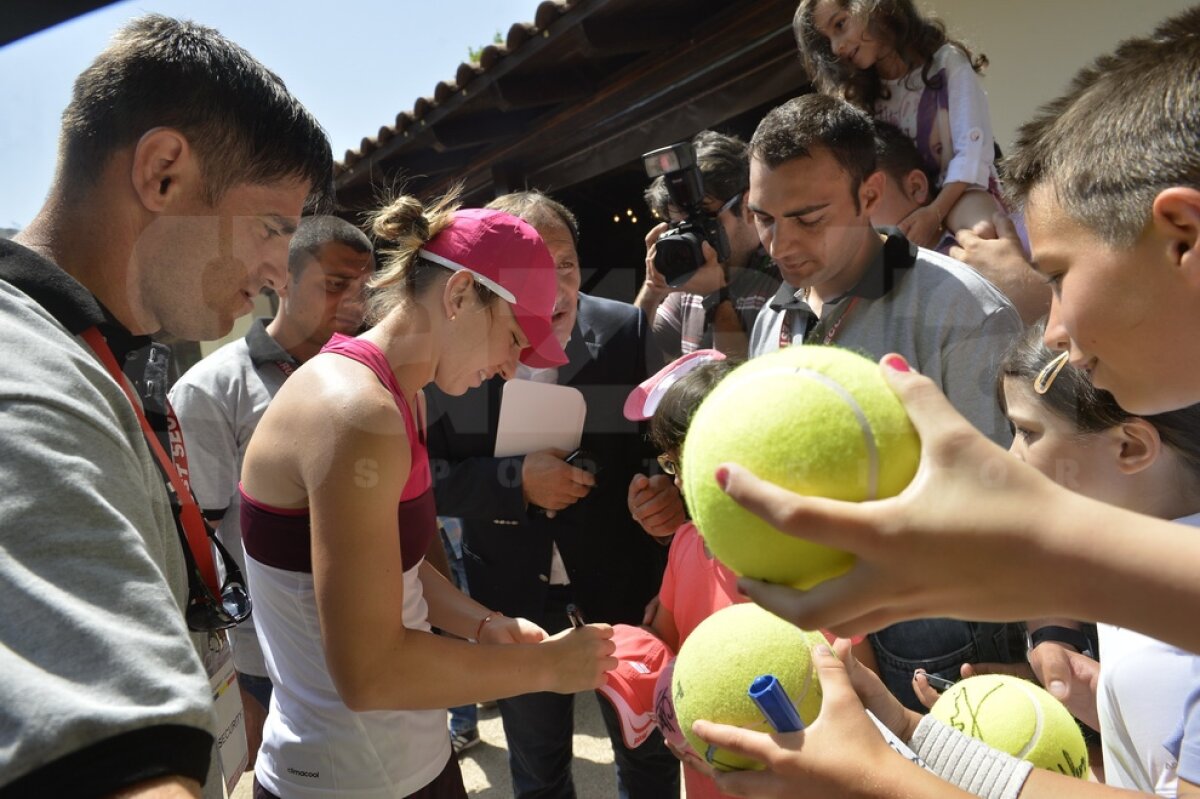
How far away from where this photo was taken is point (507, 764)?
149 inches

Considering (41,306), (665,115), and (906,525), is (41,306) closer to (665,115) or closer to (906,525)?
(906,525)

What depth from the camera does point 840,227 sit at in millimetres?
2266

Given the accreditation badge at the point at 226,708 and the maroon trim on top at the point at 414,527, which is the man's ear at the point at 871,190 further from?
the accreditation badge at the point at 226,708

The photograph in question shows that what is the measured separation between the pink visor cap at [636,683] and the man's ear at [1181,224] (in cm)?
140

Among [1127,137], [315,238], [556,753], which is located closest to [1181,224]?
[1127,137]

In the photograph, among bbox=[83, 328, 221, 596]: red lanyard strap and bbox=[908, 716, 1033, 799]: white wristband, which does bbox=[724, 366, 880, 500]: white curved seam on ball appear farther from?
bbox=[83, 328, 221, 596]: red lanyard strap

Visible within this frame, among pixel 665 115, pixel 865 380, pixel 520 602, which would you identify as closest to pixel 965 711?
pixel 865 380

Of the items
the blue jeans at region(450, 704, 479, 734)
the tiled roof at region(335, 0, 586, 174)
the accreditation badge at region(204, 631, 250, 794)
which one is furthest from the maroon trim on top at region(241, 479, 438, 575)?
the tiled roof at region(335, 0, 586, 174)

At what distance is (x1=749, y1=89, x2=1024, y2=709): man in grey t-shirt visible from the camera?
1924mm

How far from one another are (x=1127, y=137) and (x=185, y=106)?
1.37 meters

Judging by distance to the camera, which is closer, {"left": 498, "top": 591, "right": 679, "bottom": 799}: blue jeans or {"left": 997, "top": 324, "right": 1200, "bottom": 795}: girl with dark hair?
{"left": 997, "top": 324, "right": 1200, "bottom": 795}: girl with dark hair

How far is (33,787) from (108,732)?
0.07m

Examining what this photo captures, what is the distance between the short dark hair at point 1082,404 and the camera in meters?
1.35

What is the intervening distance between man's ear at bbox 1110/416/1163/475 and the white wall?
2.53 metres
